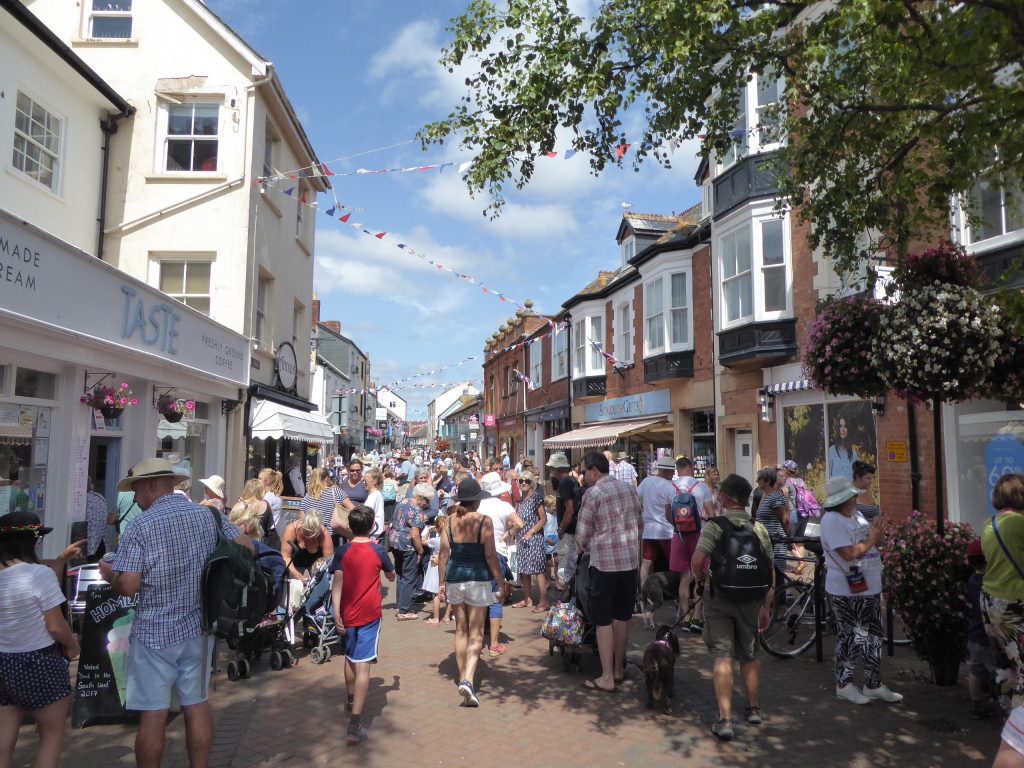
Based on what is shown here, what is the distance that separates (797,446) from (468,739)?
33.0 ft

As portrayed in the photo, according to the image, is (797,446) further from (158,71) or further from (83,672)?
(158,71)

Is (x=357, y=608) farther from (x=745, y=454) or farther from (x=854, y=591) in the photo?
(x=745, y=454)

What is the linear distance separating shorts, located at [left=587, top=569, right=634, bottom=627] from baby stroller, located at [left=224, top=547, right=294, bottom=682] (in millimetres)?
2819

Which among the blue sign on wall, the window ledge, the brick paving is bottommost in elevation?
the brick paving

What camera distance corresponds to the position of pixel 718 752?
14.8 feet

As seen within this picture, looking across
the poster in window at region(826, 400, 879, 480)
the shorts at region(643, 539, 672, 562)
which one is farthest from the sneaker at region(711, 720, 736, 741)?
the poster in window at region(826, 400, 879, 480)

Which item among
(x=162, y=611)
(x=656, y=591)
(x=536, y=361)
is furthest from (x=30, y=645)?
(x=536, y=361)

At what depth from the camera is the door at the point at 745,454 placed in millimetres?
14688

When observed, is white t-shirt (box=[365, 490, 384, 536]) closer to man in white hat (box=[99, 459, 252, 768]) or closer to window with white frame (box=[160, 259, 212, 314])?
man in white hat (box=[99, 459, 252, 768])

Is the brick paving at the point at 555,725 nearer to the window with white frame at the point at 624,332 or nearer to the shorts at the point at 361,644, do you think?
the shorts at the point at 361,644

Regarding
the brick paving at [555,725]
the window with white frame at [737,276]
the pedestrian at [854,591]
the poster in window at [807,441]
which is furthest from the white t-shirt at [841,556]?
the window with white frame at [737,276]

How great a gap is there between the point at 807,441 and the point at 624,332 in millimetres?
9155

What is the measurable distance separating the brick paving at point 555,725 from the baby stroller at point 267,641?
12 centimetres

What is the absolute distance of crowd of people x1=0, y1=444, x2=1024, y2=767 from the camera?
3.67 metres
